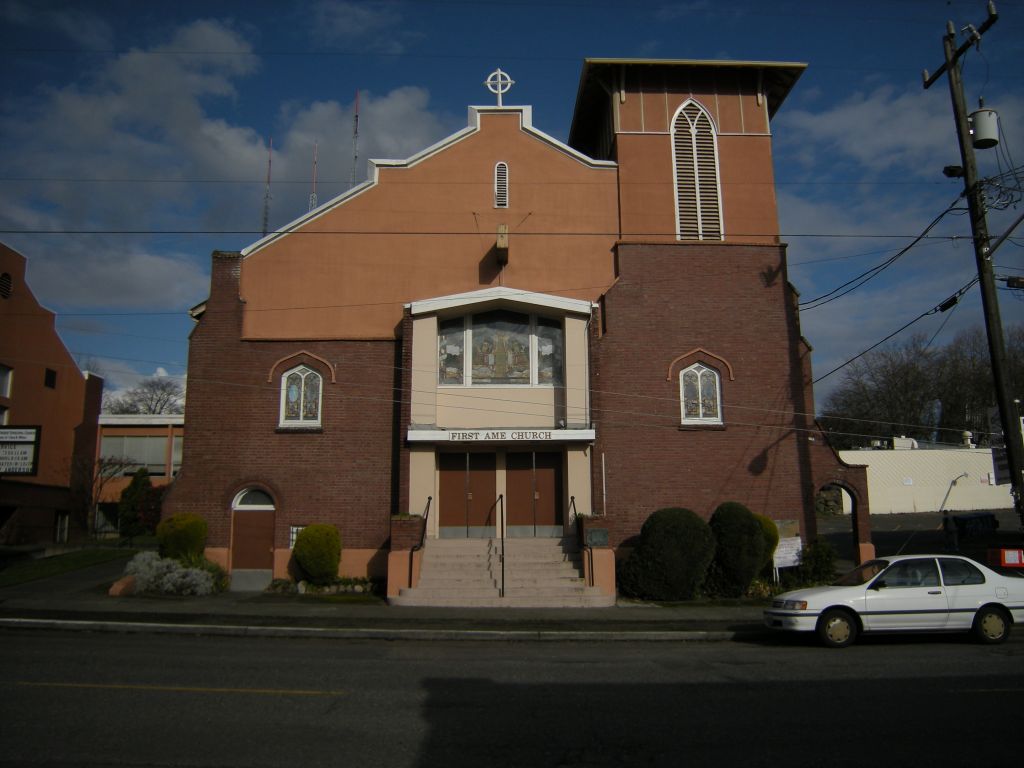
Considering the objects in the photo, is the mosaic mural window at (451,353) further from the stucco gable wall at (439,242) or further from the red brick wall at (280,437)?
the red brick wall at (280,437)

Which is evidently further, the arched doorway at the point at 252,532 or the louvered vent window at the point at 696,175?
the louvered vent window at the point at 696,175

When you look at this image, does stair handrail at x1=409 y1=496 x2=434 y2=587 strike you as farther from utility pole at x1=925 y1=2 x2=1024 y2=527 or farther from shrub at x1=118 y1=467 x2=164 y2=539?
shrub at x1=118 y1=467 x2=164 y2=539

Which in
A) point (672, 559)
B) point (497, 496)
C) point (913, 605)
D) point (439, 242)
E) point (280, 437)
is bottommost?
point (913, 605)

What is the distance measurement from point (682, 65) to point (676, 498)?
12714 mm

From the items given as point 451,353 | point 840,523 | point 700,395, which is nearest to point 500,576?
point 451,353

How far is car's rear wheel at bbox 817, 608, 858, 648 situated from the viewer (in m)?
12.8

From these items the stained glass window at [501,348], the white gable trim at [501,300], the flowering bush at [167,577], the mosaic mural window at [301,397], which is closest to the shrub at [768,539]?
the white gable trim at [501,300]

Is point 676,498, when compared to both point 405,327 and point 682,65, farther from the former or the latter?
point 682,65

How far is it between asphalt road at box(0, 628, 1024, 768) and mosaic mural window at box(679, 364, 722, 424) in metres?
9.93

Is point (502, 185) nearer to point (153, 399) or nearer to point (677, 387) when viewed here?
point (677, 387)

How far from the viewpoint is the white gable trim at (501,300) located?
21.4m

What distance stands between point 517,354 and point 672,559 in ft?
23.0

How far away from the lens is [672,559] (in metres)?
18.8

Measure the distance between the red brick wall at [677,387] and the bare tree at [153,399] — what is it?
5818 cm
